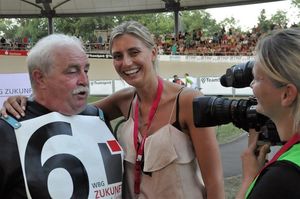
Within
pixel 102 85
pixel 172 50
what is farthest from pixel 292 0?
pixel 102 85

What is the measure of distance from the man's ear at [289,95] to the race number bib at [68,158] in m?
1.01

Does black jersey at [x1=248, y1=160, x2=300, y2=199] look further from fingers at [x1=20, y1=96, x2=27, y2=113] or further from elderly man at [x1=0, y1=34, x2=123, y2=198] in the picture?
fingers at [x1=20, y1=96, x2=27, y2=113]

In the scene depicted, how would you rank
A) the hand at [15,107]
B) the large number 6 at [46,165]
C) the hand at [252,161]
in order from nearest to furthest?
the hand at [252,161] → the large number 6 at [46,165] → the hand at [15,107]

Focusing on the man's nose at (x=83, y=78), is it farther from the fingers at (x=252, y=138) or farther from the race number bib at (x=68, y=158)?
the fingers at (x=252, y=138)

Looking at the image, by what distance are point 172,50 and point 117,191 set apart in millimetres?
24701

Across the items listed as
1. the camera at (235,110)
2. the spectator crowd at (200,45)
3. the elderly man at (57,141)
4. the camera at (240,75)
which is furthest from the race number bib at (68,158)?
the spectator crowd at (200,45)

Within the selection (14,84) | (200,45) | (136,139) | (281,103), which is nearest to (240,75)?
(281,103)

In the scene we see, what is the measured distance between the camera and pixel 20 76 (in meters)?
8.73

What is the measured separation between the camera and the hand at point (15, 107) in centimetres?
194

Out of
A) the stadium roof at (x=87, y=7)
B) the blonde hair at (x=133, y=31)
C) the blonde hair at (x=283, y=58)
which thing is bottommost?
the blonde hair at (x=283, y=58)

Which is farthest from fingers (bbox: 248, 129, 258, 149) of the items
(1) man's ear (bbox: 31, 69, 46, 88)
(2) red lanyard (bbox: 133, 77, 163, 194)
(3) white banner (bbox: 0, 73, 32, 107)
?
(3) white banner (bbox: 0, 73, 32, 107)

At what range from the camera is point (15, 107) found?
197 cm

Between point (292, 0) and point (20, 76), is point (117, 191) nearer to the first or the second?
point (20, 76)

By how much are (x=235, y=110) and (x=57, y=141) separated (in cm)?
82
